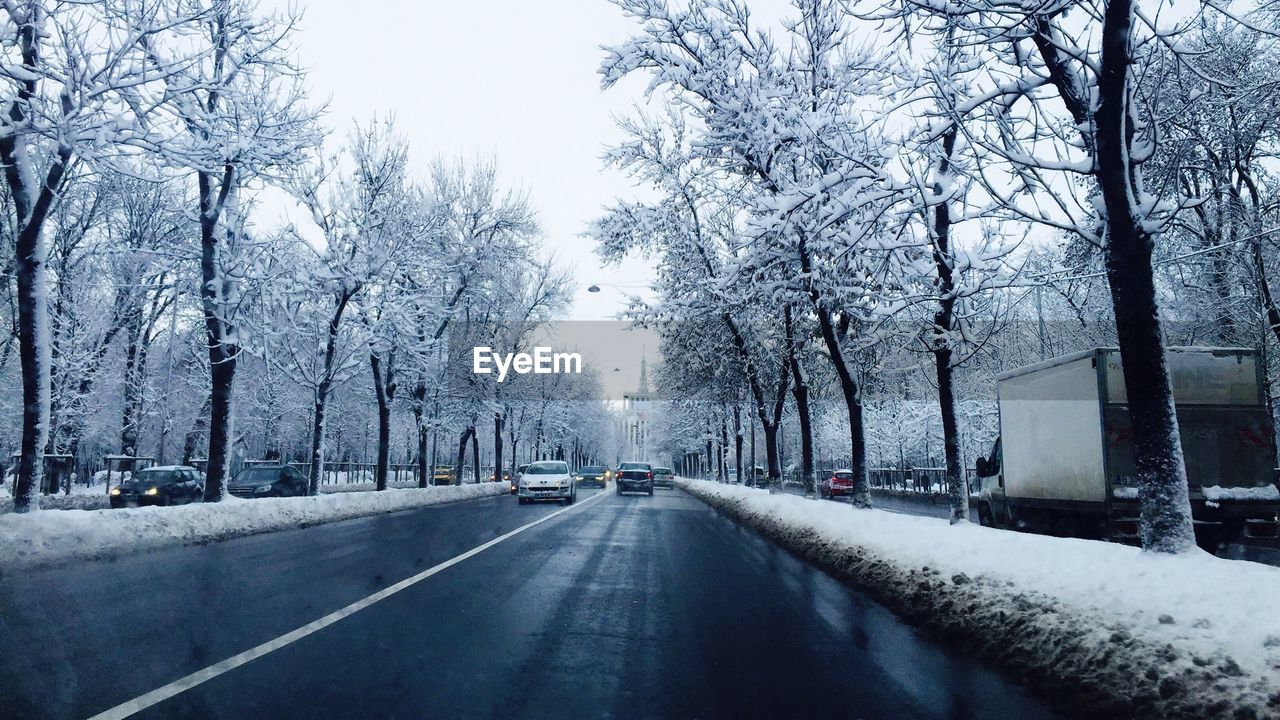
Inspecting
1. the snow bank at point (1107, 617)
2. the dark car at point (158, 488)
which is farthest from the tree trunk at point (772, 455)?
the snow bank at point (1107, 617)

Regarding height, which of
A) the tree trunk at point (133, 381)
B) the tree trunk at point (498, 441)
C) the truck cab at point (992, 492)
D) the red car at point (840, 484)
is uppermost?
the tree trunk at point (133, 381)

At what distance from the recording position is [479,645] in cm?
681

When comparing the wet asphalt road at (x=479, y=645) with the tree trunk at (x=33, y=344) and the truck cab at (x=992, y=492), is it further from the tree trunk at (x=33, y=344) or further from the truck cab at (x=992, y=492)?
the truck cab at (x=992, y=492)

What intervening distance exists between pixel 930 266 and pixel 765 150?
13.8 ft

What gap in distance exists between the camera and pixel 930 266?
48.4 feet

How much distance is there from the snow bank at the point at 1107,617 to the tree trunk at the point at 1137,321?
45 cm

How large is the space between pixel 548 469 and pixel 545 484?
1.07m

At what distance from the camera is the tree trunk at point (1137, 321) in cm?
768

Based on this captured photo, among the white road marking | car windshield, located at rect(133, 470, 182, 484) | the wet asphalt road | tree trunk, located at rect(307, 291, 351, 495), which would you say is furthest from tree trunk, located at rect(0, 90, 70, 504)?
tree trunk, located at rect(307, 291, 351, 495)

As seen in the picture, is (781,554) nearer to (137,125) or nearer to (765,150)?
(765,150)

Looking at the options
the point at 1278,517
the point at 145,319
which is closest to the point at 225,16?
the point at 1278,517

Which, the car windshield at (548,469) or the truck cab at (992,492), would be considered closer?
the truck cab at (992,492)

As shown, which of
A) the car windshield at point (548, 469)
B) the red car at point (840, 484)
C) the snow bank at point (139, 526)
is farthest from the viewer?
the red car at point (840, 484)

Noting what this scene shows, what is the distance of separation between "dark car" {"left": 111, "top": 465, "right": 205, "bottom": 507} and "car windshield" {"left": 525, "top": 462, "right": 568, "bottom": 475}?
12201 mm
